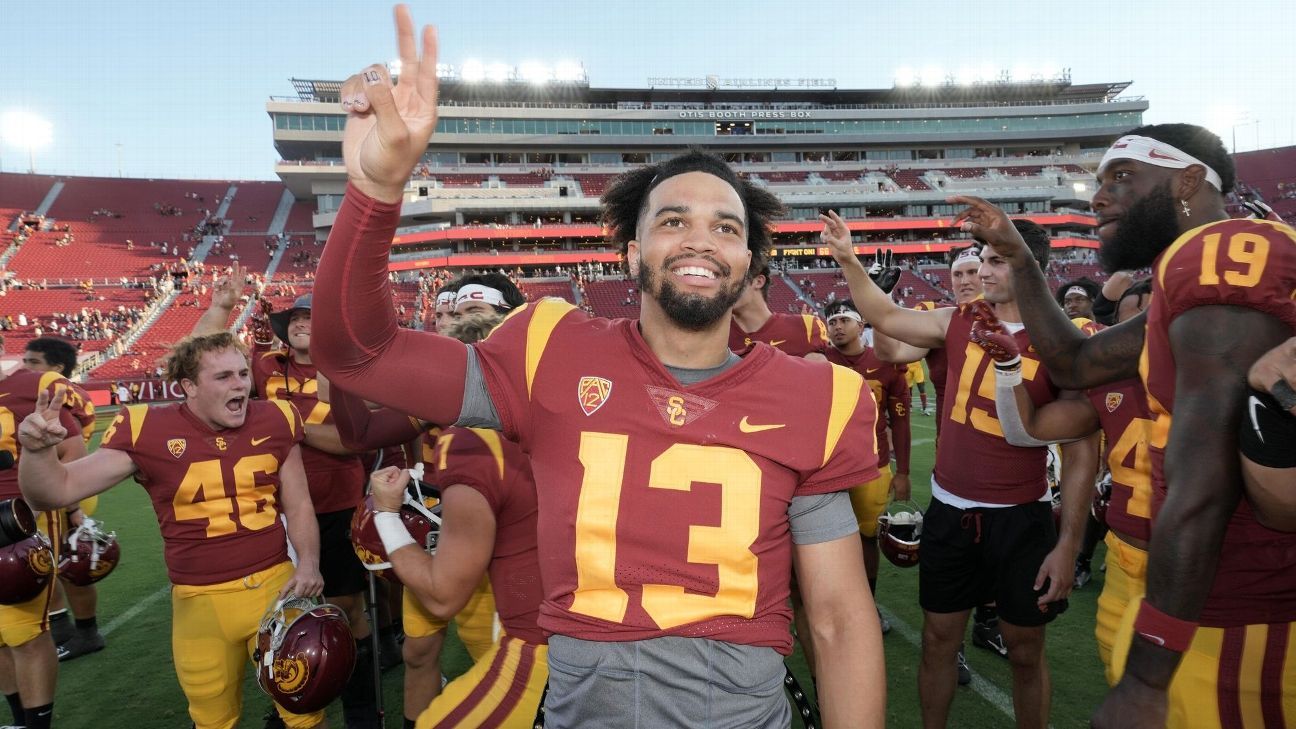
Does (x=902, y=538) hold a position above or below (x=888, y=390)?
below

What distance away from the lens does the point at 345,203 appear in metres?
1.39

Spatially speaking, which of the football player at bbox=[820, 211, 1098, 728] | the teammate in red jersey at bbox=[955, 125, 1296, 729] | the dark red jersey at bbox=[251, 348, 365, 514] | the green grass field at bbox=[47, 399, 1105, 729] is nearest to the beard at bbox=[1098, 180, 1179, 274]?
the teammate in red jersey at bbox=[955, 125, 1296, 729]

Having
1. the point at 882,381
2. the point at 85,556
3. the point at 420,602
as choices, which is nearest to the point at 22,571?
the point at 85,556

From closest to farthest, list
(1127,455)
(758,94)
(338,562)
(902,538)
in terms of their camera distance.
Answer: (1127,455) < (902,538) < (338,562) < (758,94)

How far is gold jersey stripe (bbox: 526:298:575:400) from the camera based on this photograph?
172 cm

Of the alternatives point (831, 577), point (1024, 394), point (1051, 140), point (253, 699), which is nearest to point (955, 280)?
point (1024, 394)

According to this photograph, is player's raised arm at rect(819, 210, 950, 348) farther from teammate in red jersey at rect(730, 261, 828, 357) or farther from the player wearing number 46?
the player wearing number 46

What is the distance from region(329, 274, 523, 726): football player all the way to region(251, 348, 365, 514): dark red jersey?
33.8 inches

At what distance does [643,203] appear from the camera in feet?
6.95

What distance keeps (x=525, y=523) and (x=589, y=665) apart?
987mm

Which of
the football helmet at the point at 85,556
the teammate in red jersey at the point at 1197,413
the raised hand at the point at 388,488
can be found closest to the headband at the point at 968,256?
the teammate in red jersey at the point at 1197,413

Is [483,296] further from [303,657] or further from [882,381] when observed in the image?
[882,381]

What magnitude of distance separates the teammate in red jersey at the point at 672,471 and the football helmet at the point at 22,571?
3.47m

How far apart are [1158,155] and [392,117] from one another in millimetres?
2258
